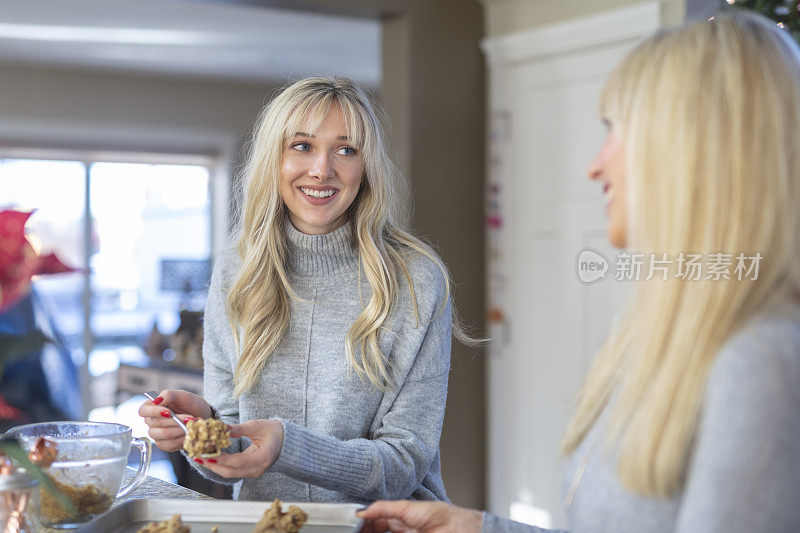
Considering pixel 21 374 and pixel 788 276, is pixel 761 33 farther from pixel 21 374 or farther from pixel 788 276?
pixel 21 374

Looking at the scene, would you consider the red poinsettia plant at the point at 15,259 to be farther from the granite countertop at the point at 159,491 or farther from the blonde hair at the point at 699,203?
the granite countertop at the point at 159,491

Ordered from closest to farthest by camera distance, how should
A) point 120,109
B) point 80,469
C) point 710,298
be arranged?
point 710,298
point 80,469
point 120,109

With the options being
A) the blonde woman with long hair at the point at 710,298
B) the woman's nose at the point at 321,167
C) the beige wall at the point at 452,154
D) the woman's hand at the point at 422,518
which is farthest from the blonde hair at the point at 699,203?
the beige wall at the point at 452,154

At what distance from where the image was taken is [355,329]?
1.54 metres

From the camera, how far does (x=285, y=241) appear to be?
1679 millimetres

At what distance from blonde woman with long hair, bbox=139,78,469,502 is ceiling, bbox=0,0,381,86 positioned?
7.99 feet

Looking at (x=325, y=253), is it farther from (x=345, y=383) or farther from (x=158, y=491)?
(x=158, y=491)

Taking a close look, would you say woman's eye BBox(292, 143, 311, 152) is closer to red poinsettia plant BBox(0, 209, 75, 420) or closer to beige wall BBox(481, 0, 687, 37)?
red poinsettia plant BBox(0, 209, 75, 420)

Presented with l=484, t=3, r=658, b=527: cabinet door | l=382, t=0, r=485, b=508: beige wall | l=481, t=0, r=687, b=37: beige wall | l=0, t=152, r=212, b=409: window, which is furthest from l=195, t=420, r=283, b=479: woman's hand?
l=0, t=152, r=212, b=409: window

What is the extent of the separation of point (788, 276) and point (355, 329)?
0.88 metres

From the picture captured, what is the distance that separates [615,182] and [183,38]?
16.0ft

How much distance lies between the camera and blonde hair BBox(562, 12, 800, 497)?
776 mm

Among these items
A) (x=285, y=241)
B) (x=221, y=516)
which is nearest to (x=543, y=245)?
(x=285, y=241)

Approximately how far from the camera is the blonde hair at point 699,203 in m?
0.78
